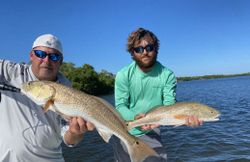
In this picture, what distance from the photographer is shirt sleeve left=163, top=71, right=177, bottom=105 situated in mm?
5889

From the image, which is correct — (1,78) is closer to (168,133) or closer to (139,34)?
(139,34)

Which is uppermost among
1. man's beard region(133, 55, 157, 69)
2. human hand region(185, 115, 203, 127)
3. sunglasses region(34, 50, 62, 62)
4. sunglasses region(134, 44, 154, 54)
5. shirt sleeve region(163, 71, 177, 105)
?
sunglasses region(134, 44, 154, 54)

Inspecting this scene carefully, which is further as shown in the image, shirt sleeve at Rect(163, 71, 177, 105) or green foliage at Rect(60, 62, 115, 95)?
green foliage at Rect(60, 62, 115, 95)

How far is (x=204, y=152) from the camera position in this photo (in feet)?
44.7

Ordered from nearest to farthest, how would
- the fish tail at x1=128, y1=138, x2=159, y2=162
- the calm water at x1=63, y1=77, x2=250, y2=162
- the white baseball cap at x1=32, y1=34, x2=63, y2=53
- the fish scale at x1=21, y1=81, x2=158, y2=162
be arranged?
the fish scale at x1=21, y1=81, x2=158, y2=162
the fish tail at x1=128, y1=138, x2=159, y2=162
the white baseball cap at x1=32, y1=34, x2=63, y2=53
the calm water at x1=63, y1=77, x2=250, y2=162

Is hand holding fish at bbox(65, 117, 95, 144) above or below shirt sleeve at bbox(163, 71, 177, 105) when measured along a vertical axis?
below

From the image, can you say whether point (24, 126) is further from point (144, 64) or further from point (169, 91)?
point (169, 91)

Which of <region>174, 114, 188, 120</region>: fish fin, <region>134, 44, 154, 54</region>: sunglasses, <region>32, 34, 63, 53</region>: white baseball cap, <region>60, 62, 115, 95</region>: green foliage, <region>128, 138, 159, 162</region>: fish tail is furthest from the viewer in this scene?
<region>60, 62, 115, 95</region>: green foliage

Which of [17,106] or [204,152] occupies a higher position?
[17,106]

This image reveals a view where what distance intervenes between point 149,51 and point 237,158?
318 inches

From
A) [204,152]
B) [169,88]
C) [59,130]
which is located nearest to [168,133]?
[204,152]

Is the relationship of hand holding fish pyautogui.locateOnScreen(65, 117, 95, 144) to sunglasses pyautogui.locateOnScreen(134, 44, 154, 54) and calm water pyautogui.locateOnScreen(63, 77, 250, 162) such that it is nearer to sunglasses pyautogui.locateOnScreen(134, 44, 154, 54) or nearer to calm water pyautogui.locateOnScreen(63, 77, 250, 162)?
sunglasses pyautogui.locateOnScreen(134, 44, 154, 54)

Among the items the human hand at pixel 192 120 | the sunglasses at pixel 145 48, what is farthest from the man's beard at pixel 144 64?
the human hand at pixel 192 120

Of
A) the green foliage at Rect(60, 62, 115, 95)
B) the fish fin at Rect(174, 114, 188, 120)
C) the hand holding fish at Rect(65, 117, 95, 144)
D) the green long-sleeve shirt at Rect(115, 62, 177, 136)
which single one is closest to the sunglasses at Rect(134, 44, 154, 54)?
the green long-sleeve shirt at Rect(115, 62, 177, 136)
